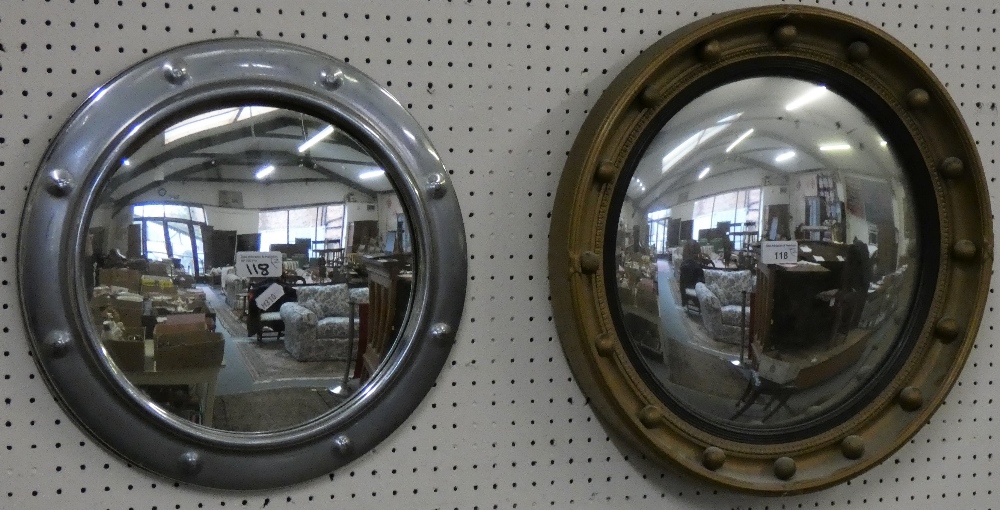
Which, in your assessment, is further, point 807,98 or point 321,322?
point 807,98

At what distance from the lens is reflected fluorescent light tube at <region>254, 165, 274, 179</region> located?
0.72 metres

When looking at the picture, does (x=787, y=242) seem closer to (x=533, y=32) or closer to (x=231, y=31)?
(x=533, y=32)

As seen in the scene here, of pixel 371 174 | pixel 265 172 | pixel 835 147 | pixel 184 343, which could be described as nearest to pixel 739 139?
pixel 835 147

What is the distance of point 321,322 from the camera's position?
745mm

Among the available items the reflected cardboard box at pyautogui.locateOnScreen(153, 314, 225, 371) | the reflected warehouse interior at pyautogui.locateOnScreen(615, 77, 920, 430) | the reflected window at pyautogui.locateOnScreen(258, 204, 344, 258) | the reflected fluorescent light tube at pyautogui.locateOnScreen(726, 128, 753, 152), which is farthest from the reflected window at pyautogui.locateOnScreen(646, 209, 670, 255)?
the reflected cardboard box at pyautogui.locateOnScreen(153, 314, 225, 371)

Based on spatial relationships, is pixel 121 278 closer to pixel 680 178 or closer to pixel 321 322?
pixel 321 322

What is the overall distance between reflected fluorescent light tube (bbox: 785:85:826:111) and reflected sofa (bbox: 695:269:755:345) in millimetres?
198

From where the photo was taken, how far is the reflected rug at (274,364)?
715 mm

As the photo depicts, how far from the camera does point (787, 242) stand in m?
0.85

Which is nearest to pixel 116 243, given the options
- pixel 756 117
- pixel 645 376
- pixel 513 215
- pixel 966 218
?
pixel 513 215

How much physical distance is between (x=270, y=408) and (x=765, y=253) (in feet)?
1.87

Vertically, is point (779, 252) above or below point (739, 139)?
below

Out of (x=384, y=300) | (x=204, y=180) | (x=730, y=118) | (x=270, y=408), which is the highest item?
(x=730, y=118)

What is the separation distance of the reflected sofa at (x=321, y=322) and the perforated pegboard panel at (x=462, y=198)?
119 mm
